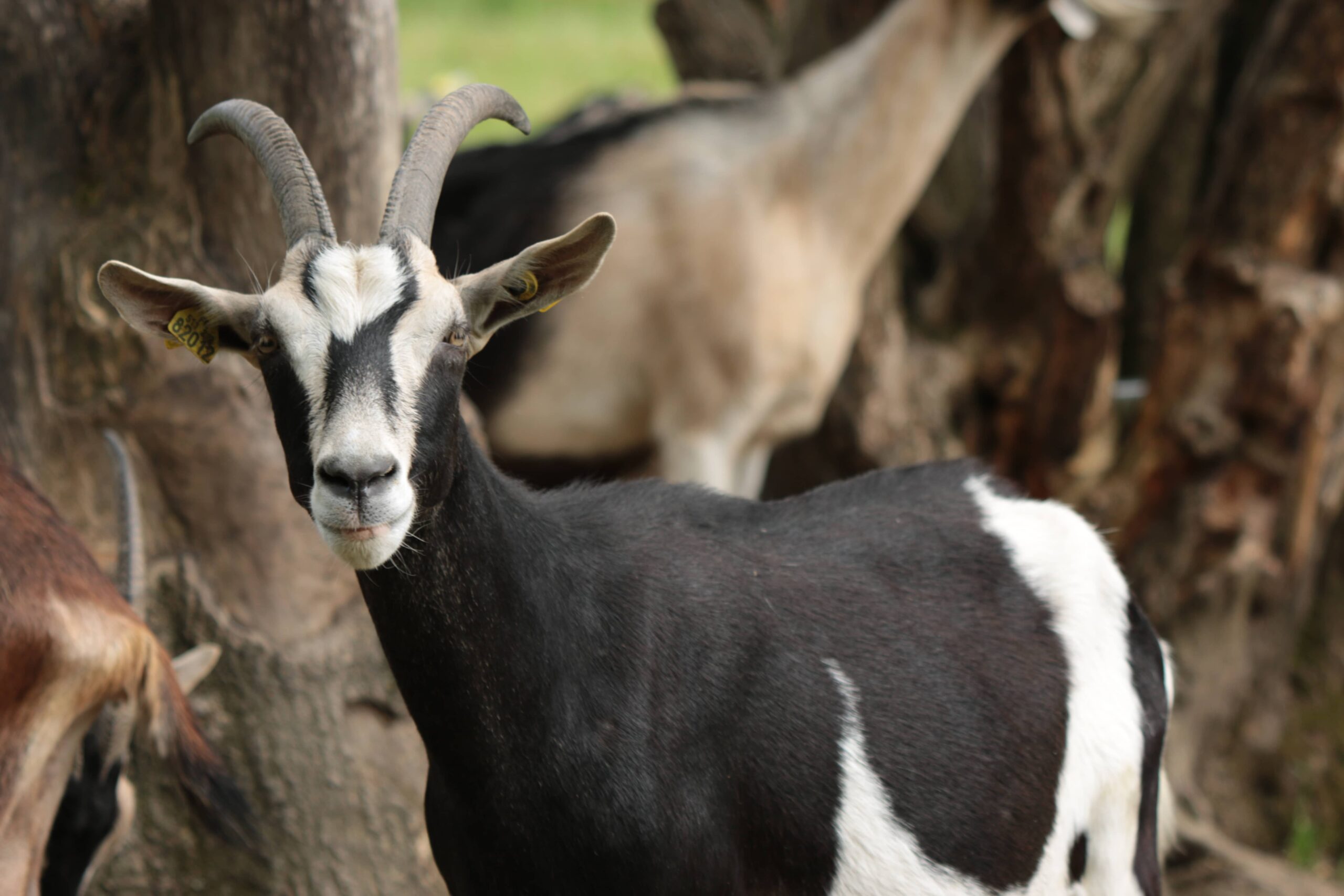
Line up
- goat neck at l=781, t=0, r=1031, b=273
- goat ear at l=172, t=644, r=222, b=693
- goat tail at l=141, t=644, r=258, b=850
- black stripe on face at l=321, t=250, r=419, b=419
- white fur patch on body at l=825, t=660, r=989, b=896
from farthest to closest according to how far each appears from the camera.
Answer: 1. goat neck at l=781, t=0, r=1031, b=273
2. goat ear at l=172, t=644, r=222, b=693
3. goat tail at l=141, t=644, r=258, b=850
4. white fur patch on body at l=825, t=660, r=989, b=896
5. black stripe on face at l=321, t=250, r=419, b=419

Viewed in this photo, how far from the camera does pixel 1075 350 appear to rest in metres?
5.95

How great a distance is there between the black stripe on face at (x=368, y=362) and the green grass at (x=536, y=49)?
11125 millimetres

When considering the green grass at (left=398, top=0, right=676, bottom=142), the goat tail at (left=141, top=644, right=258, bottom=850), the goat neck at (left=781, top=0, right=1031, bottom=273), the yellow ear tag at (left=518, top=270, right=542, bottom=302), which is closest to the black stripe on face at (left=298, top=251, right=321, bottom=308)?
the yellow ear tag at (left=518, top=270, right=542, bottom=302)

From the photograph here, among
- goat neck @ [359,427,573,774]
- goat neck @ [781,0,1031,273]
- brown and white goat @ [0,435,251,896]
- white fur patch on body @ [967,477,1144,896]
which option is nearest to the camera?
goat neck @ [359,427,573,774]

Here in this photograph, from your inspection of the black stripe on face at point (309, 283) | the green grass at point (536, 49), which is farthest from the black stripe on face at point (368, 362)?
the green grass at point (536, 49)

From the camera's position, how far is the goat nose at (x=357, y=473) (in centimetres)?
231

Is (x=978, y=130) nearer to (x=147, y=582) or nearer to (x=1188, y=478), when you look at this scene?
(x=1188, y=478)

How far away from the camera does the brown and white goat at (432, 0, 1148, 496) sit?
5.50 m

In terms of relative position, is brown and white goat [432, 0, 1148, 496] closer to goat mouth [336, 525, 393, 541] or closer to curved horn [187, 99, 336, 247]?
curved horn [187, 99, 336, 247]

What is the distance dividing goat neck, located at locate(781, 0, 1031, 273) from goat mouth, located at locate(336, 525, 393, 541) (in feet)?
12.0

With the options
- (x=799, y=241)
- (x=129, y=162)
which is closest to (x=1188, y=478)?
(x=799, y=241)

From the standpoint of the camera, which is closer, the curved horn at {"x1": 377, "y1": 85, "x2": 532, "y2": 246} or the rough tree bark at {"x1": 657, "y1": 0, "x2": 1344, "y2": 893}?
the curved horn at {"x1": 377, "y1": 85, "x2": 532, "y2": 246}

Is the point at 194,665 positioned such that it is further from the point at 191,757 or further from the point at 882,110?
the point at 882,110

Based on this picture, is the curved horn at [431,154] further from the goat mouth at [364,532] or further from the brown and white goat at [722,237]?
the brown and white goat at [722,237]
